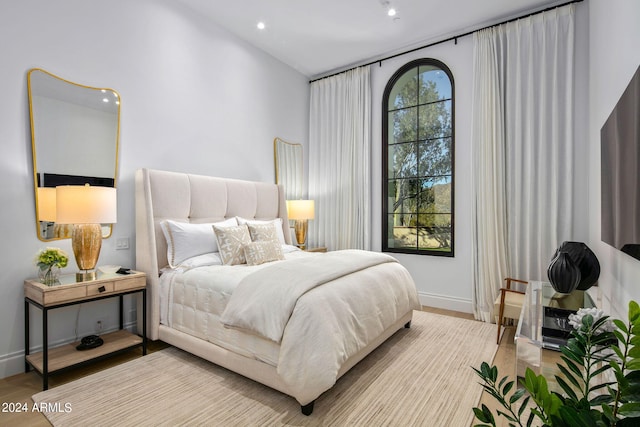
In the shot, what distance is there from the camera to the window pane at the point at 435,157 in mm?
4035

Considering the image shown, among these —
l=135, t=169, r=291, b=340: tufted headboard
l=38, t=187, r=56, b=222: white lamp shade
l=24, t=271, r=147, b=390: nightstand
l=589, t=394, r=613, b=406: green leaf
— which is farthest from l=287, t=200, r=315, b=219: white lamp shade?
l=589, t=394, r=613, b=406: green leaf

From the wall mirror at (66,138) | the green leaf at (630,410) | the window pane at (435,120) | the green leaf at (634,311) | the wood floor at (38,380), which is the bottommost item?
the wood floor at (38,380)

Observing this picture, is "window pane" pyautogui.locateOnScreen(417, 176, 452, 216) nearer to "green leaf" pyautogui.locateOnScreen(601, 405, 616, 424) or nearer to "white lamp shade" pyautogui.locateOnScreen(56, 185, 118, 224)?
"white lamp shade" pyautogui.locateOnScreen(56, 185, 118, 224)

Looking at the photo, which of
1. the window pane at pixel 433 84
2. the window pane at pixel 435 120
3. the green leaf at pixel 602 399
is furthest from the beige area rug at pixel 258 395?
the window pane at pixel 433 84

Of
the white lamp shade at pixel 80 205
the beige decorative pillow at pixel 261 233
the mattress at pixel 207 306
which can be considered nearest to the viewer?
the mattress at pixel 207 306

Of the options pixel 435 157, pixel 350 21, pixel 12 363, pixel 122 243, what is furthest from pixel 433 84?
pixel 12 363

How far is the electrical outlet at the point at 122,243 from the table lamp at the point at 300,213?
2014 mm

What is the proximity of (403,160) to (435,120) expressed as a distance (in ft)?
2.03

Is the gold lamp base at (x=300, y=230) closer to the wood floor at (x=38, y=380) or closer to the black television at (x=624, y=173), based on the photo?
the wood floor at (x=38, y=380)

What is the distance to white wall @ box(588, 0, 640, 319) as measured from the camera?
64.1 inches

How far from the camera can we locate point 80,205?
7.58 feet

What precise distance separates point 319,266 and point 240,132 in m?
2.35

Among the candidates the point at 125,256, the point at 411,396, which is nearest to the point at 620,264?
the point at 411,396

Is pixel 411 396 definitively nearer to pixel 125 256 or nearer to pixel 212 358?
pixel 212 358
